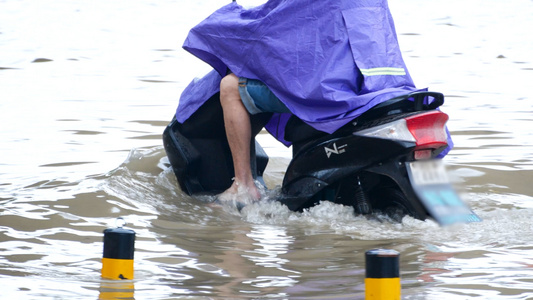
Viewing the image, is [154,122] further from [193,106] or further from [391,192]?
[391,192]

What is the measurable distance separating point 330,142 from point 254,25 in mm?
794

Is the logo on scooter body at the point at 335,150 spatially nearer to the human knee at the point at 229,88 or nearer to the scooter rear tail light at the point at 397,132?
the scooter rear tail light at the point at 397,132

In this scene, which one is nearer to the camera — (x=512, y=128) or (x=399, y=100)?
(x=399, y=100)

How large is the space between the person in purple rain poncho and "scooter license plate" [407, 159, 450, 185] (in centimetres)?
36

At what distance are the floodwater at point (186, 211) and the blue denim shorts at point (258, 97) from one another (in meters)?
0.53

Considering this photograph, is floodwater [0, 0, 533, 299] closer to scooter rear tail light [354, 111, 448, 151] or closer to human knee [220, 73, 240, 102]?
scooter rear tail light [354, 111, 448, 151]

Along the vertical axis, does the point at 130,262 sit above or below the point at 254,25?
below

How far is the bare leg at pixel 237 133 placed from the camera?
5242mm

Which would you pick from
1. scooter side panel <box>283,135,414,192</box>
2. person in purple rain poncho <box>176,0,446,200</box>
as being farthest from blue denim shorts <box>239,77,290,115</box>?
scooter side panel <box>283,135,414,192</box>

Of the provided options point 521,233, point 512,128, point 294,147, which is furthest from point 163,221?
point 512,128

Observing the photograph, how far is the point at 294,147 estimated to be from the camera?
530 cm

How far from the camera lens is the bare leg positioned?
5242 mm

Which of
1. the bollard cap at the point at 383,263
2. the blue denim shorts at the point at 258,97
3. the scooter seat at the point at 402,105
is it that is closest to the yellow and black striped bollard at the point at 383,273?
the bollard cap at the point at 383,263

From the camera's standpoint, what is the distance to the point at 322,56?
4973mm
